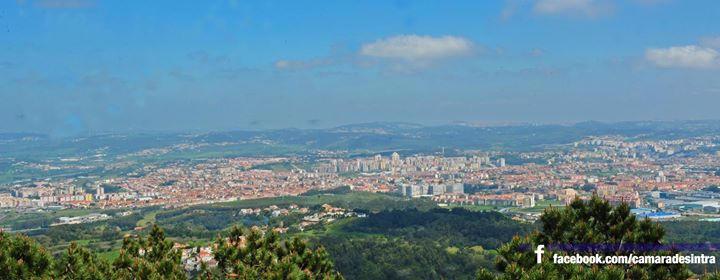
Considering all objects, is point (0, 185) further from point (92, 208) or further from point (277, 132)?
point (277, 132)

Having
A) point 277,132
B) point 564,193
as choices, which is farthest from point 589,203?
point 277,132

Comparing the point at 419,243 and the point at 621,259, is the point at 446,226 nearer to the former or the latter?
the point at 419,243

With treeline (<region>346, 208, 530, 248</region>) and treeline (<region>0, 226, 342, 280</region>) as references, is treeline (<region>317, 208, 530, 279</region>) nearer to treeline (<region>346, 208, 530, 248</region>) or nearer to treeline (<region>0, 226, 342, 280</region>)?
treeline (<region>346, 208, 530, 248</region>)

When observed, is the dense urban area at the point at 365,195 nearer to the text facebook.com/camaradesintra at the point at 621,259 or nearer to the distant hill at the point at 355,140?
the text facebook.com/camaradesintra at the point at 621,259

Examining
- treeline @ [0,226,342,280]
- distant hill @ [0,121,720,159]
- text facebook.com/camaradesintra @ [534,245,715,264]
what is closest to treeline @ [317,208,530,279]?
treeline @ [0,226,342,280]

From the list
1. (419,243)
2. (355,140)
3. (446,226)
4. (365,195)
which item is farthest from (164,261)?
(355,140)
